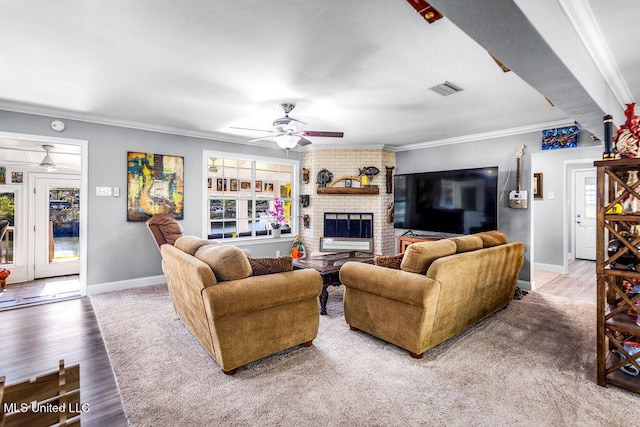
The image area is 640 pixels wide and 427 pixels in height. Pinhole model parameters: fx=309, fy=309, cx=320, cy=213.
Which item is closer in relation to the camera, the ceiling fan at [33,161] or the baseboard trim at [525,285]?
the baseboard trim at [525,285]

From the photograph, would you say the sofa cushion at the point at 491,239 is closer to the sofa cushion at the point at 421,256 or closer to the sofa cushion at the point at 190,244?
the sofa cushion at the point at 421,256

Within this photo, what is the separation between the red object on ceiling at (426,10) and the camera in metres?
1.73

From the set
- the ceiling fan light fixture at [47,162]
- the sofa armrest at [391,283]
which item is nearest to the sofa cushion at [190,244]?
the sofa armrest at [391,283]

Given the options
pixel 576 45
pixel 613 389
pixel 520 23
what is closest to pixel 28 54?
pixel 520 23

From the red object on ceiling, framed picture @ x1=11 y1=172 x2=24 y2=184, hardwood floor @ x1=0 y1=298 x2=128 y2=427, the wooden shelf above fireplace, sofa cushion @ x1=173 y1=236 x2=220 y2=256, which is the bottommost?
hardwood floor @ x1=0 y1=298 x2=128 y2=427

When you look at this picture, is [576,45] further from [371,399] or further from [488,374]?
[371,399]

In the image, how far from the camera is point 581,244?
261 inches

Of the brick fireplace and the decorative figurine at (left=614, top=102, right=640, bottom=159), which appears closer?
the decorative figurine at (left=614, top=102, right=640, bottom=159)

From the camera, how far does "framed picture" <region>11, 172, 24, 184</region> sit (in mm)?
4887

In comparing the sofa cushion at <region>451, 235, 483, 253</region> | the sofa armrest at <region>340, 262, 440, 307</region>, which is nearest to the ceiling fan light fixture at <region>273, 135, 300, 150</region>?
the sofa armrest at <region>340, 262, 440, 307</region>

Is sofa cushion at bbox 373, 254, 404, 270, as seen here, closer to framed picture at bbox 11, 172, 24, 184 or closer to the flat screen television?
the flat screen television

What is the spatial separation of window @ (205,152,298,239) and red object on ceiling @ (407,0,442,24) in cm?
415

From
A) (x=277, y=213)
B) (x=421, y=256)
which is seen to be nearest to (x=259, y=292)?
(x=421, y=256)

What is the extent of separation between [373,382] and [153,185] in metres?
4.11
